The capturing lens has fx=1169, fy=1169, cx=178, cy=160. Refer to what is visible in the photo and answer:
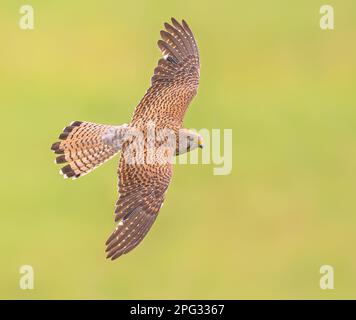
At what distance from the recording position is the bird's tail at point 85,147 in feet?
45.8

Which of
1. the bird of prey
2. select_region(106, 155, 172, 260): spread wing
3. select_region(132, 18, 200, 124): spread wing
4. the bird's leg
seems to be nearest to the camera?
select_region(106, 155, 172, 260): spread wing

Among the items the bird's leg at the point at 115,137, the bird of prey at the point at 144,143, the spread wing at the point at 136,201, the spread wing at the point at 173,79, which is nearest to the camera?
the spread wing at the point at 136,201

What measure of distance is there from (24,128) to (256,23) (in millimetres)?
8579

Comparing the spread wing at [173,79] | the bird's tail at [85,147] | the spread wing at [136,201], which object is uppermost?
the spread wing at [173,79]

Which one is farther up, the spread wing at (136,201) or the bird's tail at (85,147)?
the bird's tail at (85,147)

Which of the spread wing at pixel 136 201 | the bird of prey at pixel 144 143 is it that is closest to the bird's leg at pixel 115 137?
the bird of prey at pixel 144 143

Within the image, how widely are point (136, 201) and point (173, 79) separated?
2.28 metres

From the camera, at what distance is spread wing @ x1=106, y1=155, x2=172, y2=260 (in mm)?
12914

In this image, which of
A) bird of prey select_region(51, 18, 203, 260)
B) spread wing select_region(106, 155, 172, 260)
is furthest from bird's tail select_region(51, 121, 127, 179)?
spread wing select_region(106, 155, 172, 260)

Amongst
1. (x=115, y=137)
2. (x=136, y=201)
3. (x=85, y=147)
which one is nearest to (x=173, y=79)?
(x=115, y=137)

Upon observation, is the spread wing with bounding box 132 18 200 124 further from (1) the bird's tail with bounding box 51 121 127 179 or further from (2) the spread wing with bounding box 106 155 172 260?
(2) the spread wing with bounding box 106 155 172 260

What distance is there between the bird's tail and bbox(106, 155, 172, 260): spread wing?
31 cm

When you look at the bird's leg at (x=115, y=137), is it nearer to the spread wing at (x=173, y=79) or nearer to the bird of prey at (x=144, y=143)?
the bird of prey at (x=144, y=143)

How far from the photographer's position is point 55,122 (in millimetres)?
25672
